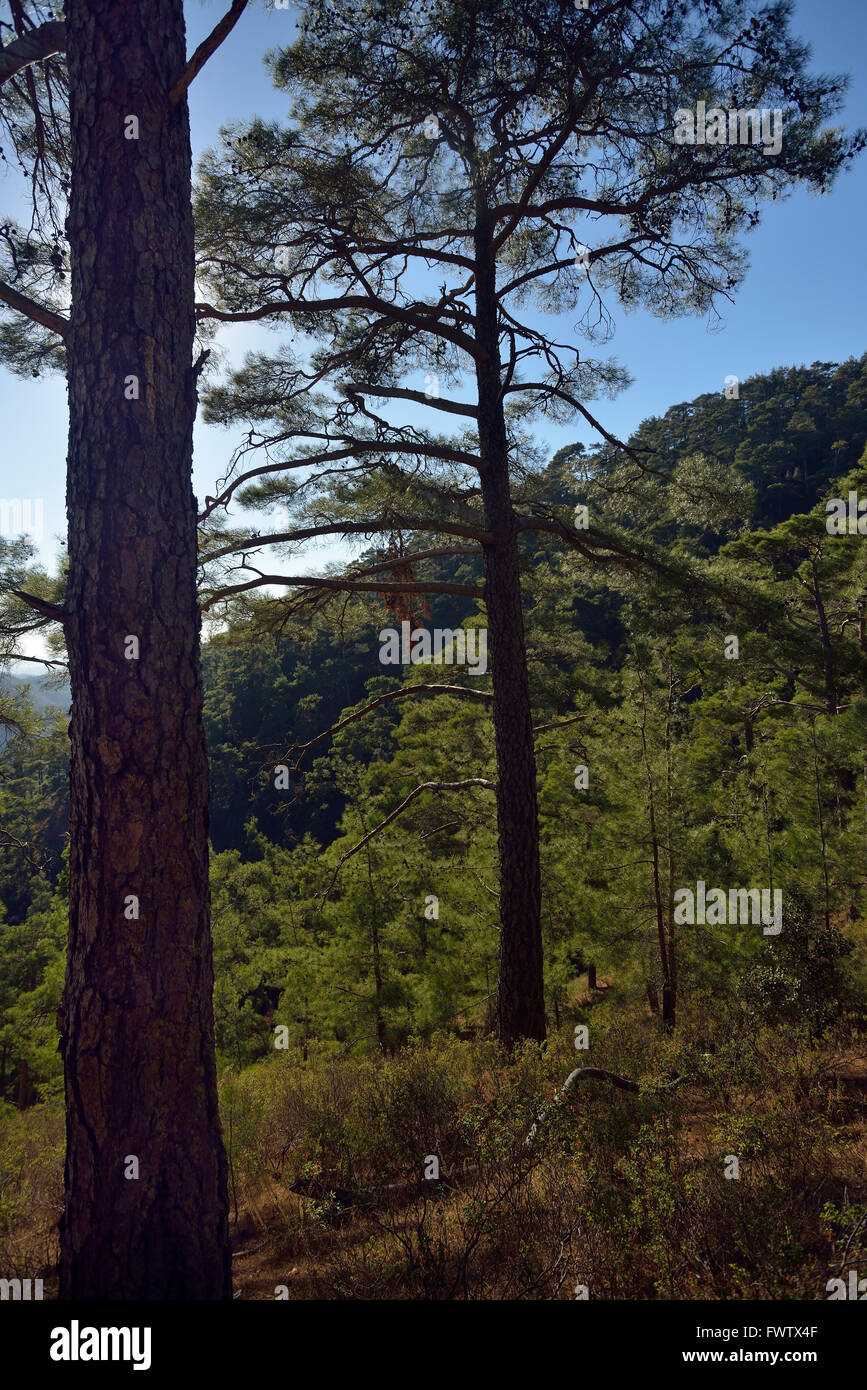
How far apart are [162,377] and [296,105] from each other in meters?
4.50

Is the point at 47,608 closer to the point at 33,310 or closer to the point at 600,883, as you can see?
the point at 33,310

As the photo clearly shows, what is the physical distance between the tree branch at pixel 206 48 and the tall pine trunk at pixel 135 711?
0.22 ft

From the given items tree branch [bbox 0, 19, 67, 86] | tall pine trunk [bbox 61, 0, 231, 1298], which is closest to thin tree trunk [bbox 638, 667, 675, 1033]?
tall pine trunk [bbox 61, 0, 231, 1298]

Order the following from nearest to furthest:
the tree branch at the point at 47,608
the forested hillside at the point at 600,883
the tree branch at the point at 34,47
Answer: the tree branch at the point at 47,608, the tree branch at the point at 34,47, the forested hillside at the point at 600,883

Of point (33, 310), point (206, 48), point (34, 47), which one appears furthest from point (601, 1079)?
point (34, 47)

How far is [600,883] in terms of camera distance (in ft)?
39.9

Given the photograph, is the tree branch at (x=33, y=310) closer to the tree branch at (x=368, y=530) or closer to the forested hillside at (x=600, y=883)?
the tree branch at (x=368, y=530)

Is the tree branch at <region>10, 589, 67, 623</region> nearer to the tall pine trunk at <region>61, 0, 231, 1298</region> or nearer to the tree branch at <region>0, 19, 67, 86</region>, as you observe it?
the tall pine trunk at <region>61, 0, 231, 1298</region>

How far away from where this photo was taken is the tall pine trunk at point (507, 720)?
5562mm

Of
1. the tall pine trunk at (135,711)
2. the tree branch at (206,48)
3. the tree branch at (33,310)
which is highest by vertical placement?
the tree branch at (206,48)

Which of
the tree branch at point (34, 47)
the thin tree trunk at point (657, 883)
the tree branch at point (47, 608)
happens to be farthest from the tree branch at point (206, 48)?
the thin tree trunk at point (657, 883)

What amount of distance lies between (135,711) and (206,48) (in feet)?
8.56

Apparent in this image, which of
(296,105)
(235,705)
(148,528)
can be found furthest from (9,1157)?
(235,705)

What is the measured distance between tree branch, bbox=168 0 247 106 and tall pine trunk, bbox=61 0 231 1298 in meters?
0.07
